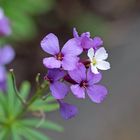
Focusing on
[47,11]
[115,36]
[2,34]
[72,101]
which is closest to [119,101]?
[72,101]

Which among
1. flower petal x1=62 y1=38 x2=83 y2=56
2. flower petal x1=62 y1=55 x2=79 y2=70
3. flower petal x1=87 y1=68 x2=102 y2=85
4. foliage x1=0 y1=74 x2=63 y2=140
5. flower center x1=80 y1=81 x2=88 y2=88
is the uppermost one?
flower petal x1=62 y1=38 x2=83 y2=56

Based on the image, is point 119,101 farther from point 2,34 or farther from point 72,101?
point 2,34

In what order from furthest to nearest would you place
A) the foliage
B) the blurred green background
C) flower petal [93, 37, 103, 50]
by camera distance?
the blurred green background → the foliage → flower petal [93, 37, 103, 50]

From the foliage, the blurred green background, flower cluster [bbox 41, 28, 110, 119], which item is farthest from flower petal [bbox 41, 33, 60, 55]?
the blurred green background

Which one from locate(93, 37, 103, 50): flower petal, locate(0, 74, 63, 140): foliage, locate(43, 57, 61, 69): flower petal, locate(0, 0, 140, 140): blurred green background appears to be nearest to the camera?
locate(43, 57, 61, 69): flower petal

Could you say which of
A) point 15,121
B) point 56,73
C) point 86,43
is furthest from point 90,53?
point 15,121

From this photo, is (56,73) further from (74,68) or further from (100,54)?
(100,54)

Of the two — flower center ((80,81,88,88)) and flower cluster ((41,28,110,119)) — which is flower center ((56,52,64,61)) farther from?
flower center ((80,81,88,88))

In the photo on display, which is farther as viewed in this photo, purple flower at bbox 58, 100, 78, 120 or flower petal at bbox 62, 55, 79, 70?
purple flower at bbox 58, 100, 78, 120
